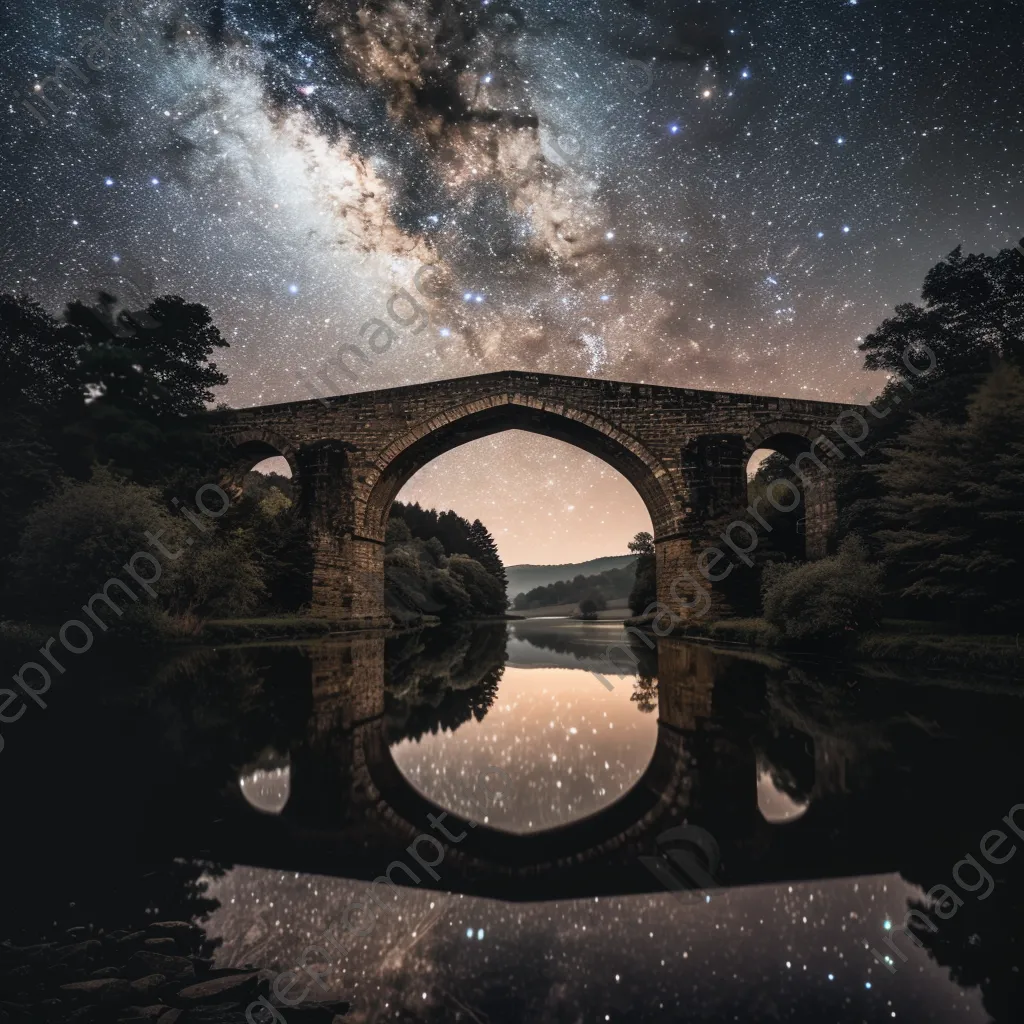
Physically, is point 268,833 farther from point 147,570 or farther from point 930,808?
point 147,570

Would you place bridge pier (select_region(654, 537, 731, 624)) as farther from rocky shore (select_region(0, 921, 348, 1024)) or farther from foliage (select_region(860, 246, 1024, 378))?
rocky shore (select_region(0, 921, 348, 1024))

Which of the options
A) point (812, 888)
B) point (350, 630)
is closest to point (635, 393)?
point (350, 630)

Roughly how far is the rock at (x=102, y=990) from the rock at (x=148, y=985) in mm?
14

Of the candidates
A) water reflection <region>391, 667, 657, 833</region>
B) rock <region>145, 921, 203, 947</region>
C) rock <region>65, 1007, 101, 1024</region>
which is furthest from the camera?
water reflection <region>391, 667, 657, 833</region>

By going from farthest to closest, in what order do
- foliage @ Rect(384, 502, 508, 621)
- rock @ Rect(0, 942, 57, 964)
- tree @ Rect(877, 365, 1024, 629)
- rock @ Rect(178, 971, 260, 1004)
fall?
foliage @ Rect(384, 502, 508, 621)
tree @ Rect(877, 365, 1024, 629)
rock @ Rect(0, 942, 57, 964)
rock @ Rect(178, 971, 260, 1004)

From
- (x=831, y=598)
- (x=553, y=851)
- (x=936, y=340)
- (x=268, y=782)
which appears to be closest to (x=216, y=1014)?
(x=553, y=851)

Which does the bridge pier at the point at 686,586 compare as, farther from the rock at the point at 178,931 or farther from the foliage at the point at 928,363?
the rock at the point at 178,931

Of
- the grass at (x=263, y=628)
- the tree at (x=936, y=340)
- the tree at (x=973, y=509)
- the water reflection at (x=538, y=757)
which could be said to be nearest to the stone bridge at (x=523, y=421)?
the grass at (x=263, y=628)

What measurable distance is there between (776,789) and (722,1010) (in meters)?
1.82

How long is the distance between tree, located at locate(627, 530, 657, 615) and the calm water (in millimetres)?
17738

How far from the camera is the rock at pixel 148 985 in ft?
4.57

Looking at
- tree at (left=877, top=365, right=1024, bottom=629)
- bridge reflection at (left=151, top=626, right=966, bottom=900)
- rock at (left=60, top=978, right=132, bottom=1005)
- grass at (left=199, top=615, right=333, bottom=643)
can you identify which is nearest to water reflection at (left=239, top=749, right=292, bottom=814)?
bridge reflection at (left=151, top=626, right=966, bottom=900)

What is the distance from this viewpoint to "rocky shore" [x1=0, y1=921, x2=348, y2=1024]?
4.28 feet

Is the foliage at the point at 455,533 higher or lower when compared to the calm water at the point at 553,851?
higher
